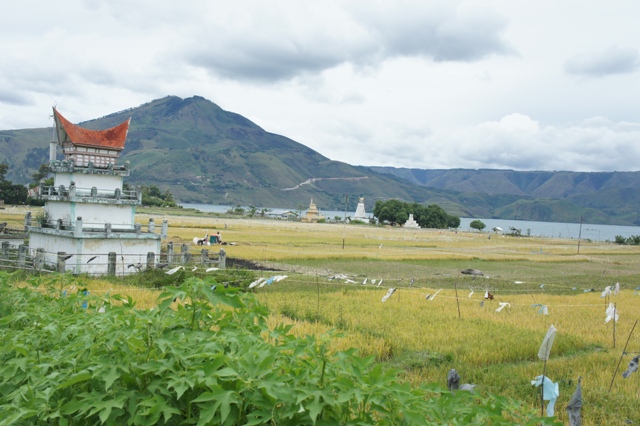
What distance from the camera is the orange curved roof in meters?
23.9

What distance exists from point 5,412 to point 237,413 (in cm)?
167

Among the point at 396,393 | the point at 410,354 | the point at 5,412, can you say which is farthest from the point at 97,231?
the point at 396,393

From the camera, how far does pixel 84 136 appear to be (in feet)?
79.7

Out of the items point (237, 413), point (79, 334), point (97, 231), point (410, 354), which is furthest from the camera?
point (97, 231)

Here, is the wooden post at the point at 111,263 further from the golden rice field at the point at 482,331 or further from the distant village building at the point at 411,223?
the distant village building at the point at 411,223

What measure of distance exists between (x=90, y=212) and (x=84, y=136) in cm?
406

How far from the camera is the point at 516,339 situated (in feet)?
38.2

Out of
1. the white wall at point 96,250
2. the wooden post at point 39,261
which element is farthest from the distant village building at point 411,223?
the wooden post at point 39,261

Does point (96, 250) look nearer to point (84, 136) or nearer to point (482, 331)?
point (84, 136)

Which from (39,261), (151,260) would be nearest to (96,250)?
(151,260)

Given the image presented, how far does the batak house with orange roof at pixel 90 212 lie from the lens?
21.8 metres

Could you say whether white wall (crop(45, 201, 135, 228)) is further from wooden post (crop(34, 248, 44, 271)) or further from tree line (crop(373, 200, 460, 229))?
tree line (crop(373, 200, 460, 229))

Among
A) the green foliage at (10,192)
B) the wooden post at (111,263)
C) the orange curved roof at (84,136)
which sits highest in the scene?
the orange curved roof at (84,136)

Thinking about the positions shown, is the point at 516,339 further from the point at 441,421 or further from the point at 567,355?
the point at 441,421
